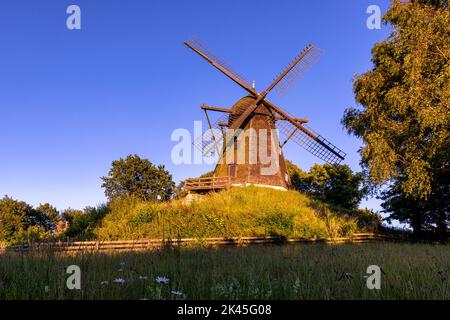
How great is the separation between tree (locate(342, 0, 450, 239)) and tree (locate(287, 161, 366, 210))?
1429cm

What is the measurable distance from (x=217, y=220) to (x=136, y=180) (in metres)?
34.0

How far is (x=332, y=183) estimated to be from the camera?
4131 cm

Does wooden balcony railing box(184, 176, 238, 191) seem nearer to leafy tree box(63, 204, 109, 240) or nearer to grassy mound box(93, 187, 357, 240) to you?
grassy mound box(93, 187, 357, 240)

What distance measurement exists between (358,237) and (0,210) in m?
41.6

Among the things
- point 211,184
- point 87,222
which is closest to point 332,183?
point 211,184

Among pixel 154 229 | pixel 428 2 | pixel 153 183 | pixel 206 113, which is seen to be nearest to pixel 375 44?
pixel 428 2

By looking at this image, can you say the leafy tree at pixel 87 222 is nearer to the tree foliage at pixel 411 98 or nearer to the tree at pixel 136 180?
the tree foliage at pixel 411 98

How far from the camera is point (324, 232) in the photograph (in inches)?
728

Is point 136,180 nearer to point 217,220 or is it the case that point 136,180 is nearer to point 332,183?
point 332,183

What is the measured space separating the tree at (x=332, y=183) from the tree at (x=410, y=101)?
46.9ft

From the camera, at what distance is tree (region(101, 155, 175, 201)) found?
49344 mm

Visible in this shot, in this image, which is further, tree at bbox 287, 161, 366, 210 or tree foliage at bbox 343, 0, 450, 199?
tree at bbox 287, 161, 366, 210

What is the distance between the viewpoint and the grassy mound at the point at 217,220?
59.1ft

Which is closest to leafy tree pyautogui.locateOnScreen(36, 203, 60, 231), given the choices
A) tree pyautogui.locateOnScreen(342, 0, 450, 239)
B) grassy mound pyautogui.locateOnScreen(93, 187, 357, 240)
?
grassy mound pyautogui.locateOnScreen(93, 187, 357, 240)
